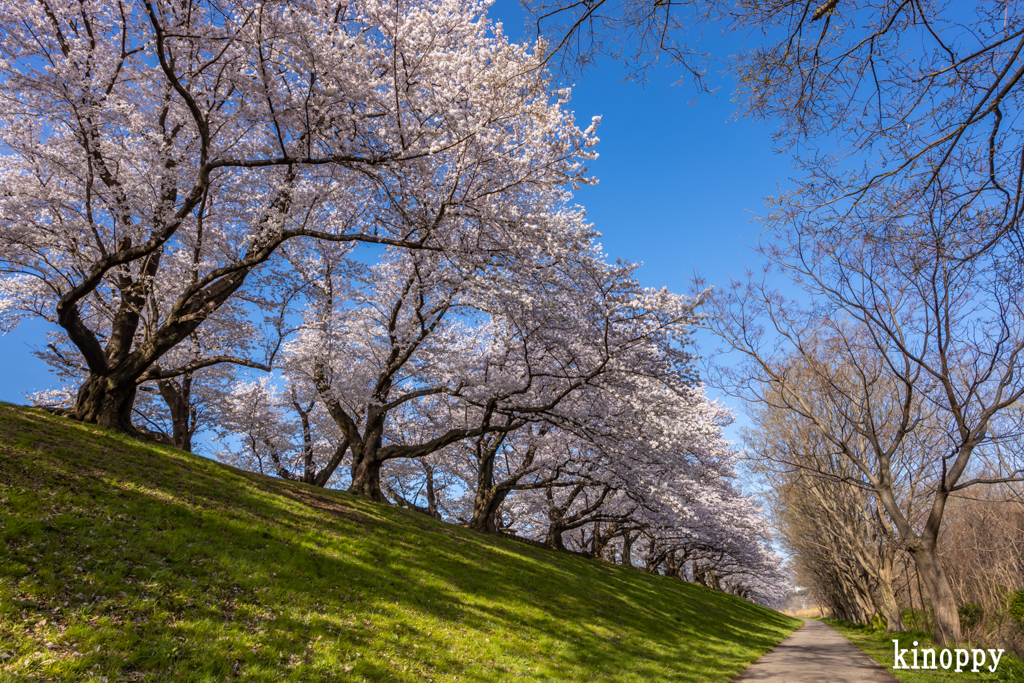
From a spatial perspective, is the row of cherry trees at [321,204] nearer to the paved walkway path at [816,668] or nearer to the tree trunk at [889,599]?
the paved walkway path at [816,668]

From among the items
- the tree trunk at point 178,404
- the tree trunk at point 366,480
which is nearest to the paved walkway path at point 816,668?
the tree trunk at point 366,480

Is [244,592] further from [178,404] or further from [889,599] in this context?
[889,599]

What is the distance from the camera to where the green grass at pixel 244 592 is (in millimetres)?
5254

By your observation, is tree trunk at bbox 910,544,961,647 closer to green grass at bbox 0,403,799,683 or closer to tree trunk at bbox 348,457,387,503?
green grass at bbox 0,403,799,683

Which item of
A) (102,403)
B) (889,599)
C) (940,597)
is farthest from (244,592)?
(889,599)

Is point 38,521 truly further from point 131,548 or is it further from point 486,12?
point 486,12

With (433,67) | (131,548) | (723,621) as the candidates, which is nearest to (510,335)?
(433,67)

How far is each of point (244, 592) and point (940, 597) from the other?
15.7m

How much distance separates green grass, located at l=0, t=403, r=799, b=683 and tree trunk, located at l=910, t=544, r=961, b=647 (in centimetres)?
469

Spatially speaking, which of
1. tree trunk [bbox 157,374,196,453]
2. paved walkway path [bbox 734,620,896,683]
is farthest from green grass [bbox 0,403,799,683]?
tree trunk [bbox 157,374,196,453]

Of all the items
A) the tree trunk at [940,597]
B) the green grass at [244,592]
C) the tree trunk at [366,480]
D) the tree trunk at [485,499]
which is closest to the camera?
the green grass at [244,592]

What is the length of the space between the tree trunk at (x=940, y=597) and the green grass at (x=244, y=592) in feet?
15.4

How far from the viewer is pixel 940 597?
1256 cm

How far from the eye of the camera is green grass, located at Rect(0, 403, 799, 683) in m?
5.25
